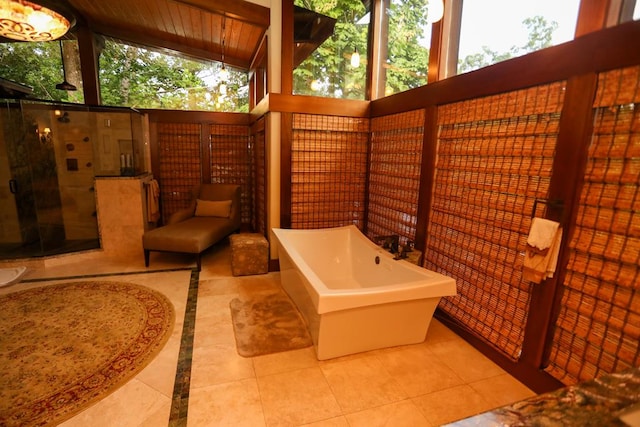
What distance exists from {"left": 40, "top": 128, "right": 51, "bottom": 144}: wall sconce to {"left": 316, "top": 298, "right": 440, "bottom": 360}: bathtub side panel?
472cm

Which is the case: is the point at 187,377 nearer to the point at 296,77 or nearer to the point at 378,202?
the point at 378,202

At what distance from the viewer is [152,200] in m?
4.75

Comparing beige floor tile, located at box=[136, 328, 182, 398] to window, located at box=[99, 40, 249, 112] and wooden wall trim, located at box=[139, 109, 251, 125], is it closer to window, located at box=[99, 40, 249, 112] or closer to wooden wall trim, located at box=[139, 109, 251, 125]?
wooden wall trim, located at box=[139, 109, 251, 125]

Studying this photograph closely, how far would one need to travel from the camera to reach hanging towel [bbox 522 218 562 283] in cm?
181

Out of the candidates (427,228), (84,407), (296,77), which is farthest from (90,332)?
(296,77)

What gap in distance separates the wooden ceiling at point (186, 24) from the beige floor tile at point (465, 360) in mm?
3749

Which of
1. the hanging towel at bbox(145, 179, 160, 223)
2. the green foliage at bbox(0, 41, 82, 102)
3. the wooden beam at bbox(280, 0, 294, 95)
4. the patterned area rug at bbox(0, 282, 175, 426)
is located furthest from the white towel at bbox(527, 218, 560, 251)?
the green foliage at bbox(0, 41, 82, 102)

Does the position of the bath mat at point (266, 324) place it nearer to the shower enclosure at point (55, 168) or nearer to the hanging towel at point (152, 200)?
the hanging towel at point (152, 200)

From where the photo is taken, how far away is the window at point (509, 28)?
196 cm

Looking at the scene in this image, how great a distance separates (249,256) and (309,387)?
6.60ft

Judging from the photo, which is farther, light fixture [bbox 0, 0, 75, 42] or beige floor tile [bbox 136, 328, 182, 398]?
light fixture [bbox 0, 0, 75, 42]

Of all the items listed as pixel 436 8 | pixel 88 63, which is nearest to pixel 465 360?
pixel 436 8

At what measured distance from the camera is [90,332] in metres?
2.49

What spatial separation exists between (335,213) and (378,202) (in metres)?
0.59
